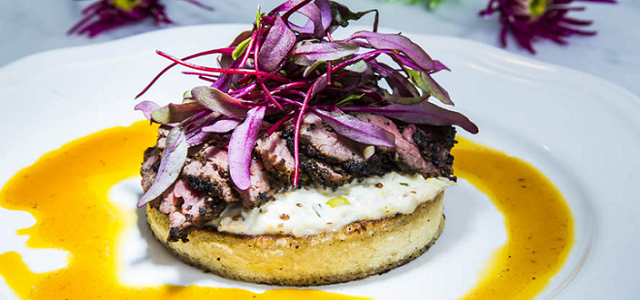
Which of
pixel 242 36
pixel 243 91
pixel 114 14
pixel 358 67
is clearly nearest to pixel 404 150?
pixel 358 67

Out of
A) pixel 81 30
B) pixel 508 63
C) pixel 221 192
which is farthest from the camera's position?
pixel 81 30

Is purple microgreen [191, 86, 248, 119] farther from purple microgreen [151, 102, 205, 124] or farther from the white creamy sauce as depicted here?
the white creamy sauce

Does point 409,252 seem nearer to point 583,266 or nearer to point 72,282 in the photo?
point 583,266

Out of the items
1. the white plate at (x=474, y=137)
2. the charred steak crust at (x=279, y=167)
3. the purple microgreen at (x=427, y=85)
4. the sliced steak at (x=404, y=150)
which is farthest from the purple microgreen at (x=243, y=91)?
the white plate at (x=474, y=137)

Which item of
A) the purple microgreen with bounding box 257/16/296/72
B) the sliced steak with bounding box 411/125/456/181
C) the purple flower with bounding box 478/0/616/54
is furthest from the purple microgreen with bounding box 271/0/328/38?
the purple flower with bounding box 478/0/616/54

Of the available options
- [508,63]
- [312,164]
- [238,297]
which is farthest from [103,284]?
[508,63]

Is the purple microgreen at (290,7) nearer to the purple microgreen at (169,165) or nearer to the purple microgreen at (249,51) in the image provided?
the purple microgreen at (249,51)
